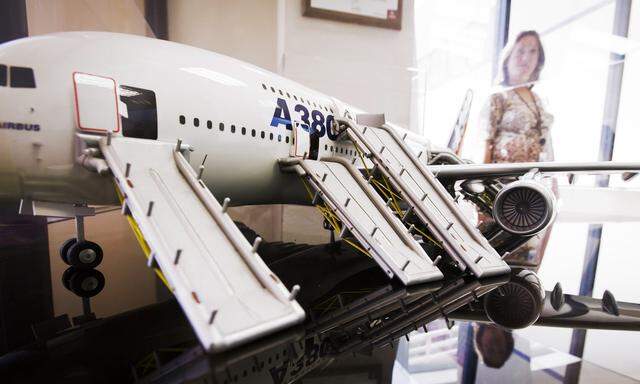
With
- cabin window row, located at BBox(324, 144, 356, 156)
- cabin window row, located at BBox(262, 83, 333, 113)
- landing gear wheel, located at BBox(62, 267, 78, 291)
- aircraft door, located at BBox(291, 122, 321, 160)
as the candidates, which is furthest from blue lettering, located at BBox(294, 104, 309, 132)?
landing gear wheel, located at BBox(62, 267, 78, 291)

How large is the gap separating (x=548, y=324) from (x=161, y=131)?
310 cm

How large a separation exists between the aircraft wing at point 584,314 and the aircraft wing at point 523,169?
5.31 ft

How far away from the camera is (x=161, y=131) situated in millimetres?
2352

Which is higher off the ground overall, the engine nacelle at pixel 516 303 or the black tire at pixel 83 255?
the black tire at pixel 83 255

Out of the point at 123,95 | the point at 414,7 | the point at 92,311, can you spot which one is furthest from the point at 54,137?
the point at 414,7

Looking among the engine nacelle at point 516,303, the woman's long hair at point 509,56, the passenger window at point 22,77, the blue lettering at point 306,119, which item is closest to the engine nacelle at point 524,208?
the engine nacelle at point 516,303

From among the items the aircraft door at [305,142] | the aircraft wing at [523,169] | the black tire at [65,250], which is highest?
the aircraft door at [305,142]

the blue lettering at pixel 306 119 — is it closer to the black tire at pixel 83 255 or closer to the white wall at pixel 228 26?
the black tire at pixel 83 255

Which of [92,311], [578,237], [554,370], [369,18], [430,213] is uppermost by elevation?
[369,18]

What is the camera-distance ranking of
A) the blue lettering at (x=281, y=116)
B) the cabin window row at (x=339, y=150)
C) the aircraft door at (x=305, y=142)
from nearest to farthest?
the blue lettering at (x=281, y=116) → the aircraft door at (x=305, y=142) → the cabin window row at (x=339, y=150)

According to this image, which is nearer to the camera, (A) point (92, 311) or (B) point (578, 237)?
(A) point (92, 311)

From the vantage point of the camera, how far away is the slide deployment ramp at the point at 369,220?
7.84 ft

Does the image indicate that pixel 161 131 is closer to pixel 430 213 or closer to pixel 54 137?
pixel 54 137

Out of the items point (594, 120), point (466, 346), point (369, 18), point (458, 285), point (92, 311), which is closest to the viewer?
point (466, 346)
